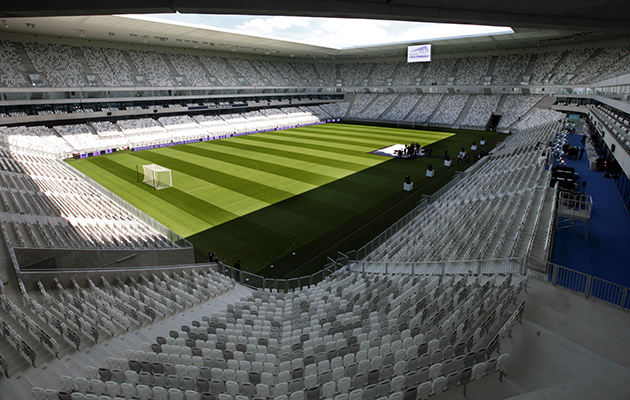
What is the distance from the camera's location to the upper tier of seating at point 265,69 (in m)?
39.6

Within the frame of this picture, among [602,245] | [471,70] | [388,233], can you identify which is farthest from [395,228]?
[471,70]

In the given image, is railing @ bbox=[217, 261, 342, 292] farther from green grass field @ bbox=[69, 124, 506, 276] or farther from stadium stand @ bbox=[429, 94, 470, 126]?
stadium stand @ bbox=[429, 94, 470, 126]

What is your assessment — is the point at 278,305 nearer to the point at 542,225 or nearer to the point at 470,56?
the point at 542,225

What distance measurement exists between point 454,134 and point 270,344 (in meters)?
46.7

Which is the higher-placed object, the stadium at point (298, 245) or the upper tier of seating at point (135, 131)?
the upper tier of seating at point (135, 131)

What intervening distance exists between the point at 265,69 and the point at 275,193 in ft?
158

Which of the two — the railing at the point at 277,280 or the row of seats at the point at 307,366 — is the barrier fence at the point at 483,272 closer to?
the railing at the point at 277,280

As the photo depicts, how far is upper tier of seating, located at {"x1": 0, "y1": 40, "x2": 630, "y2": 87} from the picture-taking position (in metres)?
39.6

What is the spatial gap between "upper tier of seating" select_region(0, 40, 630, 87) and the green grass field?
1393 centimetres

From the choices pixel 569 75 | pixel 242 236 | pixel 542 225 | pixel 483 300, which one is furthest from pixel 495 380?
pixel 569 75

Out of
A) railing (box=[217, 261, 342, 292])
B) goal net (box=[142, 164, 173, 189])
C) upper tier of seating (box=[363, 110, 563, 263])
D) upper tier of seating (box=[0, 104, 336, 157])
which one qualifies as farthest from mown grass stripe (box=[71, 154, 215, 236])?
upper tier of seating (box=[363, 110, 563, 263])

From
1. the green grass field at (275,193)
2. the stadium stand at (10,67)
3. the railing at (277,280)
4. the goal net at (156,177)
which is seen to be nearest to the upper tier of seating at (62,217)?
the green grass field at (275,193)

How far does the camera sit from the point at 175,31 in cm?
3969

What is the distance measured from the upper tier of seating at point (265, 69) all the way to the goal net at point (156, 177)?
22535mm
